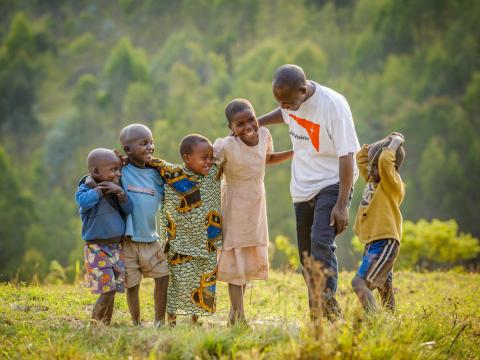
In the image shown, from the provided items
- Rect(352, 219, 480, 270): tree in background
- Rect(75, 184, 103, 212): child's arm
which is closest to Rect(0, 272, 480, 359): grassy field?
Rect(75, 184, 103, 212): child's arm

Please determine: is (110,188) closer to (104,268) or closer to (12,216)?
(104,268)

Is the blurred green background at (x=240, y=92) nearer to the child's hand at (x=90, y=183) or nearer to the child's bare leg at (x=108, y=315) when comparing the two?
the child's bare leg at (x=108, y=315)

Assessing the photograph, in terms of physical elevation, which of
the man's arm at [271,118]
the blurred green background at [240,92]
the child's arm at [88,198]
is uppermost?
the blurred green background at [240,92]

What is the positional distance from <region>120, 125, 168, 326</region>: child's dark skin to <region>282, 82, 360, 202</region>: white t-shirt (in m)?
1.10

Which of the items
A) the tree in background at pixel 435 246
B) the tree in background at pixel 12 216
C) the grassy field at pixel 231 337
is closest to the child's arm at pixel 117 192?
the grassy field at pixel 231 337

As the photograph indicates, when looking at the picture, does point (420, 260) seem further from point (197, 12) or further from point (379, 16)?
point (197, 12)

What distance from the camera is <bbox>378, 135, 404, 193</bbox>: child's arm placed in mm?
4957

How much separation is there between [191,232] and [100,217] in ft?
2.34

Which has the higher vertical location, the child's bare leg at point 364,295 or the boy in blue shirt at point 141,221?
the boy in blue shirt at point 141,221

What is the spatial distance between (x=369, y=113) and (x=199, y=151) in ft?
142

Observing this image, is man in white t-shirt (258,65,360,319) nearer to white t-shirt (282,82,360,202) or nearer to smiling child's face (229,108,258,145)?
white t-shirt (282,82,360,202)

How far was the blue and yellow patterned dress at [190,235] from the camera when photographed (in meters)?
5.24

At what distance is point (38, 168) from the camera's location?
181 feet

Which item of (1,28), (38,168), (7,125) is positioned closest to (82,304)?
(38,168)
